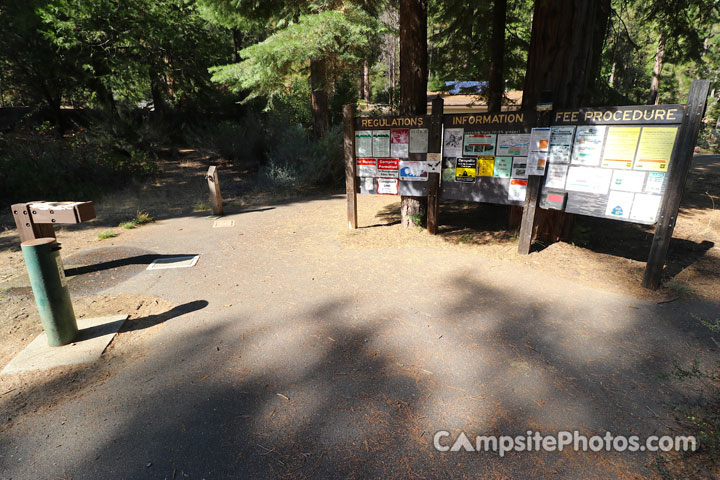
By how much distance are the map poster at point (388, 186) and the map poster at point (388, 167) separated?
0.24ft

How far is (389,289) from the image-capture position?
15.3 feet

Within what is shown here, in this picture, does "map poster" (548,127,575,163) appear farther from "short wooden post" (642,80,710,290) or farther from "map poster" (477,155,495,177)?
"short wooden post" (642,80,710,290)

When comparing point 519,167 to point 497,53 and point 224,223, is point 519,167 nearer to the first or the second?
point 497,53

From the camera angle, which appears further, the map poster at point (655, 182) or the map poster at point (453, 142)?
the map poster at point (453, 142)

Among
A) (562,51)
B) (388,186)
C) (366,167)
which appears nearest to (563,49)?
(562,51)

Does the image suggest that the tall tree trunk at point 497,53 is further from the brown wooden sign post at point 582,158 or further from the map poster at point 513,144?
the map poster at point 513,144

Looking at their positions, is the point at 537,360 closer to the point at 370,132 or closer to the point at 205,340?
the point at 205,340

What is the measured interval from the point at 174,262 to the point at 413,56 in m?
5.26

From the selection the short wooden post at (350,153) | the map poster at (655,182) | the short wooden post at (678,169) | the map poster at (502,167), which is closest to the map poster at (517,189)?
the map poster at (502,167)

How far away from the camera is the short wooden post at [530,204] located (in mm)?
5023

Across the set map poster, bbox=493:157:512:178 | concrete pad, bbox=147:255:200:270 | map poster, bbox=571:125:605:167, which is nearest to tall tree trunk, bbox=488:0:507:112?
map poster, bbox=493:157:512:178

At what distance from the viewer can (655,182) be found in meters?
4.21

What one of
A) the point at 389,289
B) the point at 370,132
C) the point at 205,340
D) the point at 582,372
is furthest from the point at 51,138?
the point at 582,372

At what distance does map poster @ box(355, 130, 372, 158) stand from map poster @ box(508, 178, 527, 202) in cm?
248
